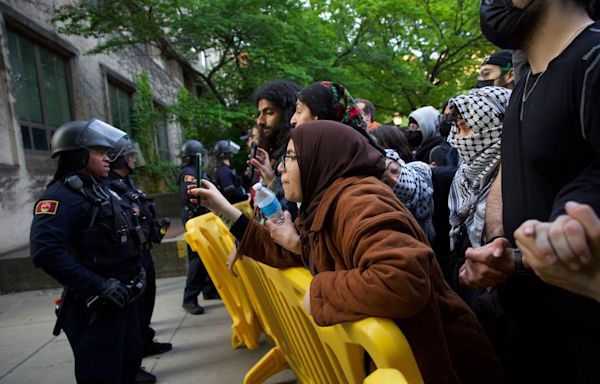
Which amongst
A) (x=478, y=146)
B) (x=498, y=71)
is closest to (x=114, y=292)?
(x=478, y=146)

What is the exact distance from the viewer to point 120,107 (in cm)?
1256

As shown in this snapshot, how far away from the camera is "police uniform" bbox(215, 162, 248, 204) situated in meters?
5.44

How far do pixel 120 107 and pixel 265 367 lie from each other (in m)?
12.1

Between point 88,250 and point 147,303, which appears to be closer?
point 88,250

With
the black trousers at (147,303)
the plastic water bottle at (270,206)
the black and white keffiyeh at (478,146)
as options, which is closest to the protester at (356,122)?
the black and white keffiyeh at (478,146)

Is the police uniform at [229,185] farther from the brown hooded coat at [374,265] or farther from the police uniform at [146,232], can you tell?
the brown hooded coat at [374,265]

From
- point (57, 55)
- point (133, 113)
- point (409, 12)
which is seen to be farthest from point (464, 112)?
point (133, 113)

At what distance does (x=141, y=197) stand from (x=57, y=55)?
766cm

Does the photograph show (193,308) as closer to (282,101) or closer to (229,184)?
(229,184)

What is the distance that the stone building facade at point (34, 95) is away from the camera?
6.76m

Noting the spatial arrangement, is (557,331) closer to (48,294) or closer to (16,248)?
(48,294)

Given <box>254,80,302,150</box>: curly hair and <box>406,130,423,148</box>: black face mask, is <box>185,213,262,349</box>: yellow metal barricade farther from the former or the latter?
<box>406,130,423,148</box>: black face mask

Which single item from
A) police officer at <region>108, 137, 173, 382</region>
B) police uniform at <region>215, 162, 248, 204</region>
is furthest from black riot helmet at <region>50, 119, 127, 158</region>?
police uniform at <region>215, 162, 248, 204</region>

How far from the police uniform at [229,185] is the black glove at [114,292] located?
122 inches
